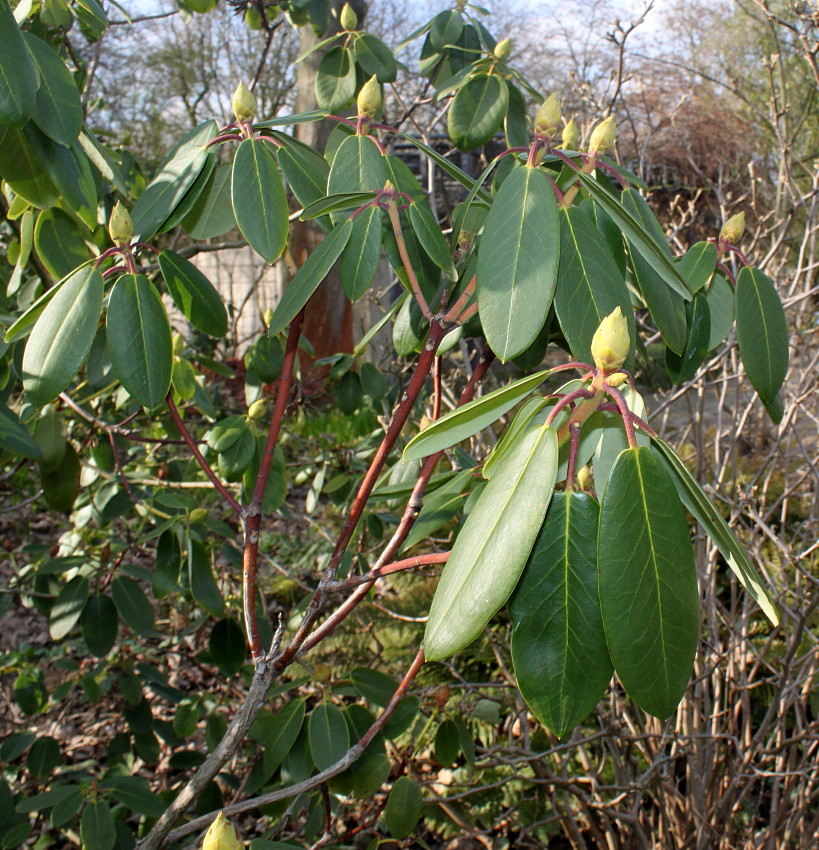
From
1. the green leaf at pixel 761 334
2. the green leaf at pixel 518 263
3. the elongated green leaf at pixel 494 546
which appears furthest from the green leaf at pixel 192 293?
the green leaf at pixel 761 334

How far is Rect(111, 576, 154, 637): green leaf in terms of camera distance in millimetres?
1695

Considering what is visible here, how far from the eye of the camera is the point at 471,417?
0.66 metres

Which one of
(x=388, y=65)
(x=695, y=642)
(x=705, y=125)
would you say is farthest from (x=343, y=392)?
(x=705, y=125)

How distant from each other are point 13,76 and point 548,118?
59cm

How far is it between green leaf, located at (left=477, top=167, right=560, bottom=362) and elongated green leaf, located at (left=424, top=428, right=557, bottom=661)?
115 mm

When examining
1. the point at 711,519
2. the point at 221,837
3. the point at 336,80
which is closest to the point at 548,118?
the point at 711,519

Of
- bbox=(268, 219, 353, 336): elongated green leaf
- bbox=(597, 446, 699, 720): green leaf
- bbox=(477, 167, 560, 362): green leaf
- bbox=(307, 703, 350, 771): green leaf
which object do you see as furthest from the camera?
bbox=(307, 703, 350, 771): green leaf

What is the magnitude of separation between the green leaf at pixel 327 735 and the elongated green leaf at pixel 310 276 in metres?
0.76

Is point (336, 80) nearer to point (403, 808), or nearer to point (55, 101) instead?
point (55, 101)

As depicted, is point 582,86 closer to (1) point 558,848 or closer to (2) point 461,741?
(2) point 461,741

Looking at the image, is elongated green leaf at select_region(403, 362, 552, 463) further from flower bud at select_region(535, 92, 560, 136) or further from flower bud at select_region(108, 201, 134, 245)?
flower bud at select_region(108, 201, 134, 245)

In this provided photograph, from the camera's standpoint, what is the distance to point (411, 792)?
4.46 feet

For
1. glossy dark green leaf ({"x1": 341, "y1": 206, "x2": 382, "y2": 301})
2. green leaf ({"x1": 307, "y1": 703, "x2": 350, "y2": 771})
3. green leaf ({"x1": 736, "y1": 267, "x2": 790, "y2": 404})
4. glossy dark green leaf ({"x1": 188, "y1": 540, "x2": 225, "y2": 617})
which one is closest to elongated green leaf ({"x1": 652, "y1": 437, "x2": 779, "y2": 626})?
green leaf ({"x1": 736, "y1": 267, "x2": 790, "y2": 404})

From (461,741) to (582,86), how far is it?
2087mm
